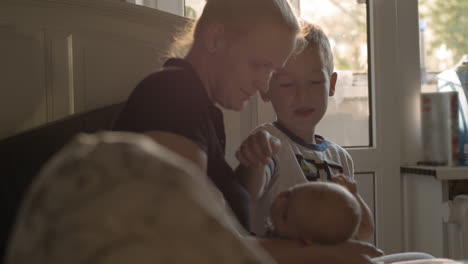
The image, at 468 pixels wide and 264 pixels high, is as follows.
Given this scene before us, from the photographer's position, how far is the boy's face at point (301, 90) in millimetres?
1389

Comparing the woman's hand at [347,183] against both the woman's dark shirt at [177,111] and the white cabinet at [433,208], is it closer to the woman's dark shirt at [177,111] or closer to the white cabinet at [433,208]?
the woman's dark shirt at [177,111]

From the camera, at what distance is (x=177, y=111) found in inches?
A: 29.2

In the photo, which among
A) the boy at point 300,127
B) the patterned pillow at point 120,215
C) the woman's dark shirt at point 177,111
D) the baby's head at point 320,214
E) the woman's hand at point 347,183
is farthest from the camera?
the boy at point 300,127

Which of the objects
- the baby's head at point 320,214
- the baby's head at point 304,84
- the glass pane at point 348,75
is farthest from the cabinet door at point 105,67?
the glass pane at point 348,75

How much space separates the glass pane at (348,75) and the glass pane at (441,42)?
0.86ft

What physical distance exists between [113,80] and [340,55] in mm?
1004

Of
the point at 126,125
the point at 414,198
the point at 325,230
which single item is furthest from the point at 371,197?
the point at 126,125

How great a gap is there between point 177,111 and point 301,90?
2.35 ft

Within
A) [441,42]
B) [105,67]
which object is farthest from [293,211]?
[441,42]

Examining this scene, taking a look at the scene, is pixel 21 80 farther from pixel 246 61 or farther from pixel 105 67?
pixel 246 61

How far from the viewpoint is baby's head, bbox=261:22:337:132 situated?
1389 mm

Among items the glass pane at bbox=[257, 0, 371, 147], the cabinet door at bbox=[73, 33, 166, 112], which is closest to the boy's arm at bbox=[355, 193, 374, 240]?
the cabinet door at bbox=[73, 33, 166, 112]

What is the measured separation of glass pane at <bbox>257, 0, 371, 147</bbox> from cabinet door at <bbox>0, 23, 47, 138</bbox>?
43.8 inches

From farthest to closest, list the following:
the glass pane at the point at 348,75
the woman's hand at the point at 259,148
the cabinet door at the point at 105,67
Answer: the glass pane at the point at 348,75 → the cabinet door at the point at 105,67 → the woman's hand at the point at 259,148
